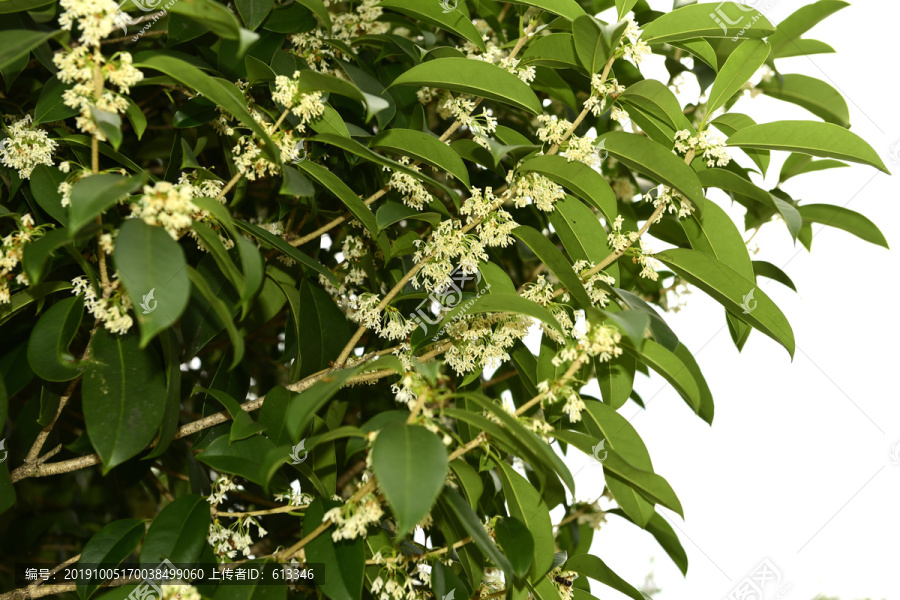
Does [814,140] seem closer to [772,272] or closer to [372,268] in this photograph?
[772,272]

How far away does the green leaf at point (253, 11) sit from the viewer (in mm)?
1305

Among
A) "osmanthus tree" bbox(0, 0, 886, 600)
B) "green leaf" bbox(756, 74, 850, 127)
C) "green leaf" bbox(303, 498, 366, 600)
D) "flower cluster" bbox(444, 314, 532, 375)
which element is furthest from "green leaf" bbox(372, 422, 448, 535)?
"green leaf" bbox(756, 74, 850, 127)

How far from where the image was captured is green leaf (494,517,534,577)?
1.11 meters

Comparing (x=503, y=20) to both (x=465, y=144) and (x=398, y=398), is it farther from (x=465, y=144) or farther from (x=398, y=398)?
(x=398, y=398)

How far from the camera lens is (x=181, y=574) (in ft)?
3.66

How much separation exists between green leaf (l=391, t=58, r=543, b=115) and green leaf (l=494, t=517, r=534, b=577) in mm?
770

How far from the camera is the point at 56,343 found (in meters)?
1.12

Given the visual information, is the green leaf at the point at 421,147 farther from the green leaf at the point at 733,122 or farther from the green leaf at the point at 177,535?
the green leaf at the point at 177,535

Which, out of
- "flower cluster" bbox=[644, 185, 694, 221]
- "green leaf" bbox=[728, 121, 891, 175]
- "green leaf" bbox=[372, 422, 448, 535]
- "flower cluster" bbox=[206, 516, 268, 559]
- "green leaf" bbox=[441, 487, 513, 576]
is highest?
"green leaf" bbox=[728, 121, 891, 175]

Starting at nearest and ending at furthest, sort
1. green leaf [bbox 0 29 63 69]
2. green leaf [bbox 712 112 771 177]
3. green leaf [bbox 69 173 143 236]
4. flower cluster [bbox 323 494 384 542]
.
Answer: green leaf [bbox 69 173 143 236], green leaf [bbox 0 29 63 69], flower cluster [bbox 323 494 384 542], green leaf [bbox 712 112 771 177]

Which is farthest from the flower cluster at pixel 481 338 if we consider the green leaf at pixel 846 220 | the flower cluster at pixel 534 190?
the green leaf at pixel 846 220

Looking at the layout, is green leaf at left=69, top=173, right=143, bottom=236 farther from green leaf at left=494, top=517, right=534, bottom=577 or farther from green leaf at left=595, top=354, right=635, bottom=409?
green leaf at left=595, top=354, right=635, bottom=409

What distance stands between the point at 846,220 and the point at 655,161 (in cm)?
78

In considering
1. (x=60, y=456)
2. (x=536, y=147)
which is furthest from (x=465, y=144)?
(x=60, y=456)
